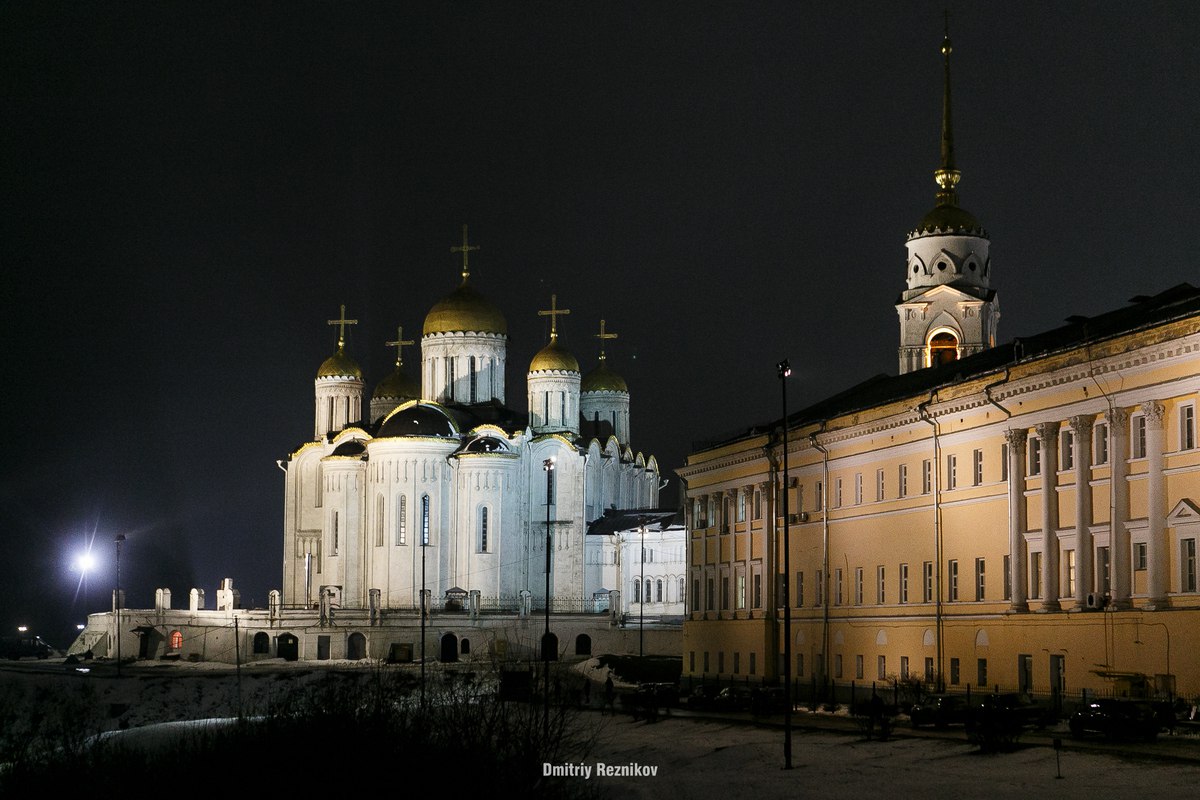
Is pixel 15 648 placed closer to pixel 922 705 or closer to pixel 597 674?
pixel 597 674

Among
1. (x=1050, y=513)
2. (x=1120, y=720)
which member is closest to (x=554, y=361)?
(x=1050, y=513)

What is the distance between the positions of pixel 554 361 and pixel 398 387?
13327 millimetres

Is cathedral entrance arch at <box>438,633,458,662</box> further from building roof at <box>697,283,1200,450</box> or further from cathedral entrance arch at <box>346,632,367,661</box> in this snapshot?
building roof at <box>697,283,1200,450</box>

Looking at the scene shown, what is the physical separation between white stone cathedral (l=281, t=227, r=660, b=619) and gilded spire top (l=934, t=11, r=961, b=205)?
25.2 m

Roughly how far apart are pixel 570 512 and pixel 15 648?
3626 cm

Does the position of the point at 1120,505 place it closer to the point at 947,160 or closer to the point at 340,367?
the point at 947,160

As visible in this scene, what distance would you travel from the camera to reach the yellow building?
4572 cm

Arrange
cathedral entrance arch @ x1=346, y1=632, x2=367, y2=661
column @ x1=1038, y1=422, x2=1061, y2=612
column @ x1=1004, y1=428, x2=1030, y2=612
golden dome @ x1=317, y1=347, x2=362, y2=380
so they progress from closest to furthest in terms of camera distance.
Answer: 1. column @ x1=1038, y1=422, x2=1061, y2=612
2. column @ x1=1004, y1=428, x2=1030, y2=612
3. cathedral entrance arch @ x1=346, y1=632, x2=367, y2=661
4. golden dome @ x1=317, y1=347, x2=362, y2=380

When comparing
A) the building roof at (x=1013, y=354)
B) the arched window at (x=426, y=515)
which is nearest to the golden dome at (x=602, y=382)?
the arched window at (x=426, y=515)

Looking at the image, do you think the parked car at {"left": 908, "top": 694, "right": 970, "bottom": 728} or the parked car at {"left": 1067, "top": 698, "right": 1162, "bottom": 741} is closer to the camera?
the parked car at {"left": 1067, "top": 698, "right": 1162, "bottom": 741}

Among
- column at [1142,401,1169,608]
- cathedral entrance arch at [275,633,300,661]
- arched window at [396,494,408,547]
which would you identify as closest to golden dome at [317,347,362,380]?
arched window at [396,494,408,547]

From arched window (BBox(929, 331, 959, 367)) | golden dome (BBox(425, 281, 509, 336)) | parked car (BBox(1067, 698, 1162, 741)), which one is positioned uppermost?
golden dome (BBox(425, 281, 509, 336))

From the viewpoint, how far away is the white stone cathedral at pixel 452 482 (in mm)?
107000

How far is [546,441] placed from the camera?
113 meters
